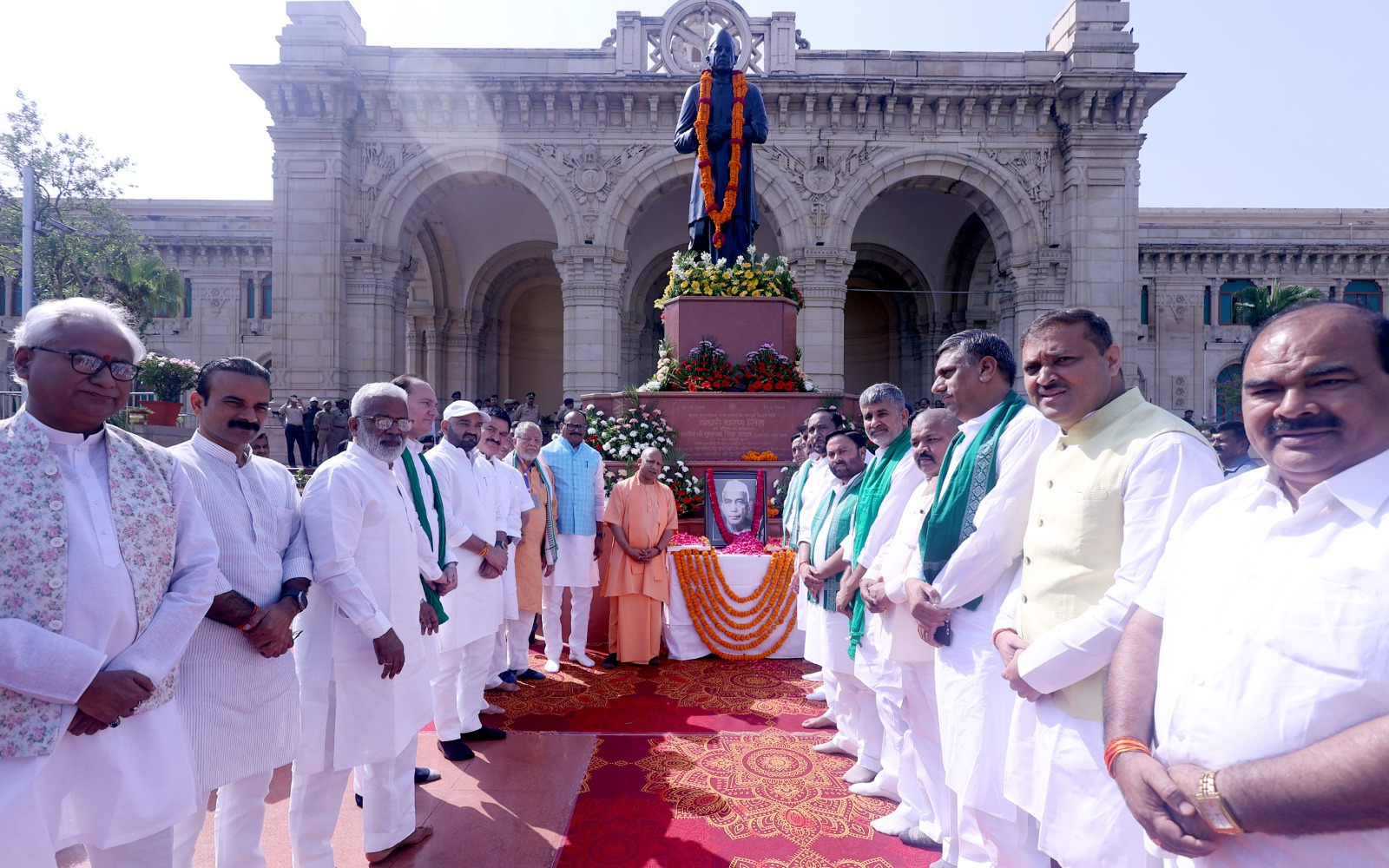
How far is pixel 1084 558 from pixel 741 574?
446 cm

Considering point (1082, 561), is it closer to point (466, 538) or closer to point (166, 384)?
point (466, 538)

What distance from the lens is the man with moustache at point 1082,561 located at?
1.91m

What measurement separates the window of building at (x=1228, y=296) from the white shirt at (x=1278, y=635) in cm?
2848

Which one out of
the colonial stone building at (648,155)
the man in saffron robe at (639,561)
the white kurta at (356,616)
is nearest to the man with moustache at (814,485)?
the man in saffron robe at (639,561)

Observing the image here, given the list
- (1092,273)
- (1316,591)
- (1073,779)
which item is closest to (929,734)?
(1073,779)

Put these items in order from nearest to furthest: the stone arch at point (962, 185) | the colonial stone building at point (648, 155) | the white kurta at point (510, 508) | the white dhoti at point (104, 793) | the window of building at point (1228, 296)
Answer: the white dhoti at point (104, 793) < the white kurta at point (510, 508) < the colonial stone building at point (648, 155) < the stone arch at point (962, 185) < the window of building at point (1228, 296)

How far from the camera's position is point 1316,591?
1236mm

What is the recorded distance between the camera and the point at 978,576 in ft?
8.55

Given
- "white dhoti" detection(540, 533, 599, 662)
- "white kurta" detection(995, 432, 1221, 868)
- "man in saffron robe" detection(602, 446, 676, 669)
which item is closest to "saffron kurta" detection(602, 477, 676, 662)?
"man in saffron robe" detection(602, 446, 676, 669)

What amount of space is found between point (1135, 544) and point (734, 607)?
4.72 m

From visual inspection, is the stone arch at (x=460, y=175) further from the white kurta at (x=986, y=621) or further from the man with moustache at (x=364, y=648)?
the white kurta at (x=986, y=621)

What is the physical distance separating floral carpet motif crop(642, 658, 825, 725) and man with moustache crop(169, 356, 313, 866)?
320cm

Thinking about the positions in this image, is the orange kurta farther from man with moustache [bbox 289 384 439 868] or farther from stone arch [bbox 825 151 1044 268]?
stone arch [bbox 825 151 1044 268]

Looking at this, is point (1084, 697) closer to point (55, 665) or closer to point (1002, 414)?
point (1002, 414)
